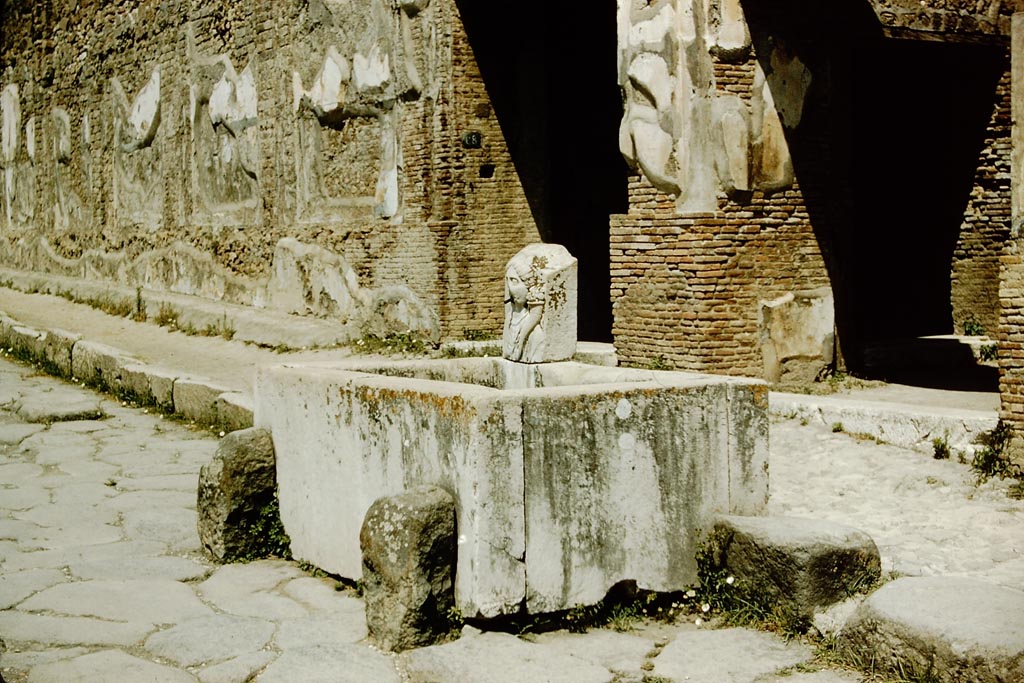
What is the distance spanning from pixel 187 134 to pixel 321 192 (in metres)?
3.45

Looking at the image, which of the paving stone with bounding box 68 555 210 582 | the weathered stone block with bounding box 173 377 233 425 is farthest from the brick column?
the weathered stone block with bounding box 173 377 233 425

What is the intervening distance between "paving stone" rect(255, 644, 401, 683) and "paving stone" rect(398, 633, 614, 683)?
39mm

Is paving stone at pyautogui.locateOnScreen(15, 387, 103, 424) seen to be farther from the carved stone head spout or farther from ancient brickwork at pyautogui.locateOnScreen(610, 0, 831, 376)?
ancient brickwork at pyautogui.locateOnScreen(610, 0, 831, 376)

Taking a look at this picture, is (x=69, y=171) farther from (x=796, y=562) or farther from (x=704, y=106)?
(x=796, y=562)

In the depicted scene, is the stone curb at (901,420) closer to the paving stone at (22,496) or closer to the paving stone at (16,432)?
the paving stone at (22,496)

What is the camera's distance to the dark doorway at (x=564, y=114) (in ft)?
32.9

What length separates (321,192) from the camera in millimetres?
11469

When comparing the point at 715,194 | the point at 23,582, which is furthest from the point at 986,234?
the point at 23,582

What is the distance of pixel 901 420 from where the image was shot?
5965 millimetres

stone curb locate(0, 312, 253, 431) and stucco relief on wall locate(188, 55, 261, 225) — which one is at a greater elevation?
stucco relief on wall locate(188, 55, 261, 225)

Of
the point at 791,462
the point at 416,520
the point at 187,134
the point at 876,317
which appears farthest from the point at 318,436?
the point at 187,134

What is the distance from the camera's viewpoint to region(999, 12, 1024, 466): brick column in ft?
17.7

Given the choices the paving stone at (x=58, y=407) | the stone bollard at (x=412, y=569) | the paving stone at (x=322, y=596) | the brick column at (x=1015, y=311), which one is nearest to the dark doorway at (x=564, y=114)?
the paving stone at (x=58, y=407)

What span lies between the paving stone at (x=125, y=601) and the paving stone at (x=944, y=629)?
202 centimetres
